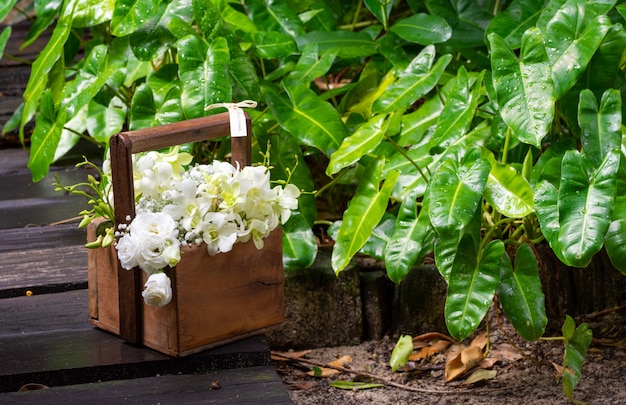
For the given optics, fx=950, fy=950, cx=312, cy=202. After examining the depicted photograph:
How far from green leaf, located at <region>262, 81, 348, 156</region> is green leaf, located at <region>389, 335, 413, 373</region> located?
47 centimetres

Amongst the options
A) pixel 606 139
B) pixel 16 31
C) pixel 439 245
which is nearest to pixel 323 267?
pixel 439 245

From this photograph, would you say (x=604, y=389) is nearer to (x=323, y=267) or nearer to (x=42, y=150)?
(x=323, y=267)

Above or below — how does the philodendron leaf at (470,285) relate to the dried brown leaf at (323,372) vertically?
above

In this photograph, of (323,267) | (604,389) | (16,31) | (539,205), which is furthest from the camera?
(16,31)

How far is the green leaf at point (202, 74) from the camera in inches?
83.8

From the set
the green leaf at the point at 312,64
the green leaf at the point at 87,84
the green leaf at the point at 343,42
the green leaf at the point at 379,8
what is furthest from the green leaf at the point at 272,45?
the green leaf at the point at 87,84

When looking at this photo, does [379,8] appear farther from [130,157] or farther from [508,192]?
[130,157]

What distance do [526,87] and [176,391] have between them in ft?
3.10

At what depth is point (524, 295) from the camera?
2.04 metres

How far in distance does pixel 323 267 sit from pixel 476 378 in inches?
17.7

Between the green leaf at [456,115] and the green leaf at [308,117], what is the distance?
0.25m

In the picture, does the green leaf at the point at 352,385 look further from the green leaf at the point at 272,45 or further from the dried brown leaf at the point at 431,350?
the green leaf at the point at 272,45

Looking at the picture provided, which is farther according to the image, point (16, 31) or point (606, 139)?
point (16, 31)

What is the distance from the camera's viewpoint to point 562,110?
2189 mm
